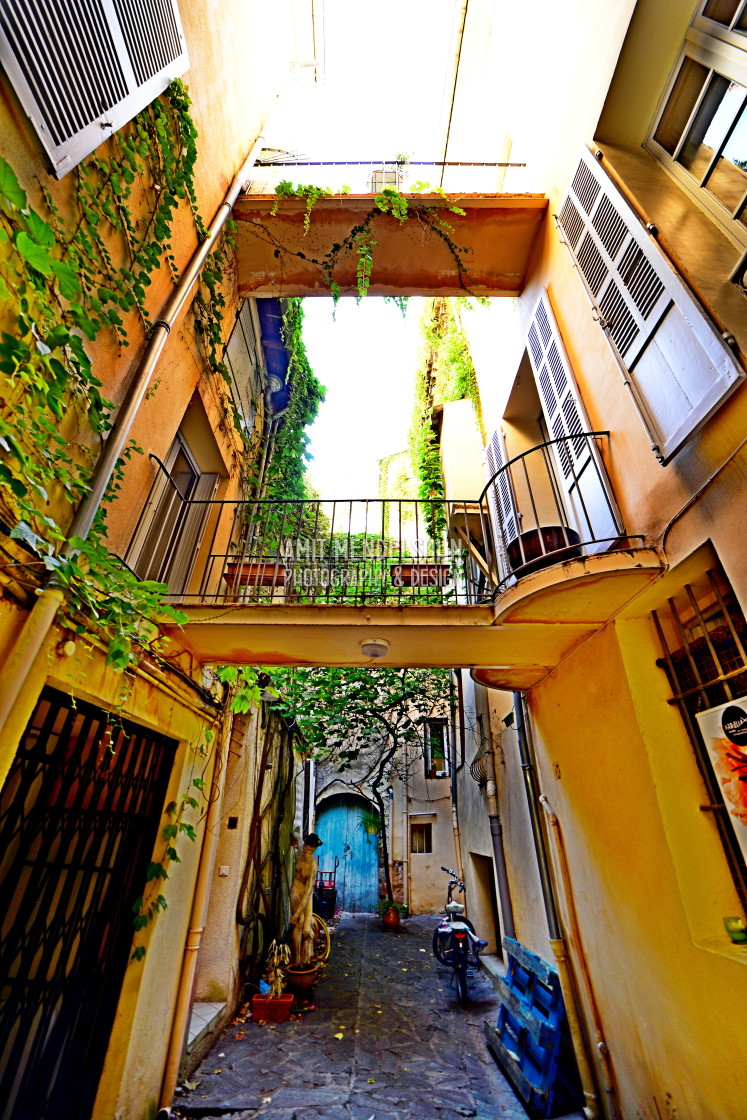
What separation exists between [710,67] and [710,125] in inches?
13.1

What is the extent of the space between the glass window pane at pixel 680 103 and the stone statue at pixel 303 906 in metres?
9.43

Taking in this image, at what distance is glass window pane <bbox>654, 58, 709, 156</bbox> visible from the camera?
3734mm

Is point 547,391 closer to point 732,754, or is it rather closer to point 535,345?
point 535,345

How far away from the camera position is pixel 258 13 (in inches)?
255

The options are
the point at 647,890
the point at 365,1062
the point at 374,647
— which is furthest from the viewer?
the point at 365,1062

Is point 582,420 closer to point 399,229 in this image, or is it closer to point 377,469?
point 399,229

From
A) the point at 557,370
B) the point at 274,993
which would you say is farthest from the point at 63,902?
the point at 557,370

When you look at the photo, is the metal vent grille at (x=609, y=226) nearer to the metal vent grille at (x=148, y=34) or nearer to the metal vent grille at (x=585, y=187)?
the metal vent grille at (x=585, y=187)

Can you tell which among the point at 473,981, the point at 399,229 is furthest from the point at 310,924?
the point at 399,229

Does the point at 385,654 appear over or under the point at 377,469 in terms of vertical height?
under

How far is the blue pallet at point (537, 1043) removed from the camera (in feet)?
13.8

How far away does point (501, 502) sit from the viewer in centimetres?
622

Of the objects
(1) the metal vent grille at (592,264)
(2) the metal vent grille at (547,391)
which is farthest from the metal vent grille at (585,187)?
(2) the metal vent grille at (547,391)

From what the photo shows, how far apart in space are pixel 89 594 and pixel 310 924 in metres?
7.77
